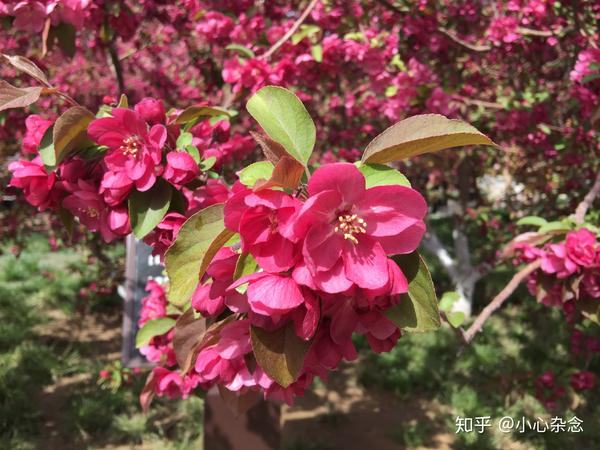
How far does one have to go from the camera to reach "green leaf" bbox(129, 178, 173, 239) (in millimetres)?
979

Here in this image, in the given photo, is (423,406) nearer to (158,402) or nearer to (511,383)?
(511,383)

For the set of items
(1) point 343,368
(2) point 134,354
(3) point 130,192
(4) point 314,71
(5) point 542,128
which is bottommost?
(1) point 343,368

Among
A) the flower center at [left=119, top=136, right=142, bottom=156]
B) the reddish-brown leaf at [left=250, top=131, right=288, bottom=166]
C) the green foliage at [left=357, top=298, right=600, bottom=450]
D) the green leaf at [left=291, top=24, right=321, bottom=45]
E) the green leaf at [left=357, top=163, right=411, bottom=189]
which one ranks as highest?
the reddish-brown leaf at [left=250, top=131, right=288, bottom=166]

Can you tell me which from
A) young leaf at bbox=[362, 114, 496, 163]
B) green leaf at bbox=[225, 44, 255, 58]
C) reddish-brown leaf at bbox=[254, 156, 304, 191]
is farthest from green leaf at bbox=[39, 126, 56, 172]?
green leaf at bbox=[225, 44, 255, 58]

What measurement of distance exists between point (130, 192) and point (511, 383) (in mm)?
3140

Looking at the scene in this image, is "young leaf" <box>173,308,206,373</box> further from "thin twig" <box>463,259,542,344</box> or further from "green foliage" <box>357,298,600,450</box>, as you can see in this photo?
"green foliage" <box>357,298,600,450</box>

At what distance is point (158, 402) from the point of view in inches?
143

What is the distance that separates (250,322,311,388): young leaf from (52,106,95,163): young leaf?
497 mm

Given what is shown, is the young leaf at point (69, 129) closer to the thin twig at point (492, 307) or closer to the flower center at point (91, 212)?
the flower center at point (91, 212)

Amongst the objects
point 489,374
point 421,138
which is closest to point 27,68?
point 421,138

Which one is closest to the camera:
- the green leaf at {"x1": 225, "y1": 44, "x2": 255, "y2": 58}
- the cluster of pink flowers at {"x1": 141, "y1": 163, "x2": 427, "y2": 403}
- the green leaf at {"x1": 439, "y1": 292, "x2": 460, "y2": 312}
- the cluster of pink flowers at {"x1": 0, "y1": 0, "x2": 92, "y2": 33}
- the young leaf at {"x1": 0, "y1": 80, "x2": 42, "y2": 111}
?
the cluster of pink flowers at {"x1": 141, "y1": 163, "x2": 427, "y2": 403}

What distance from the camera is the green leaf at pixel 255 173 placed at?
2.55ft

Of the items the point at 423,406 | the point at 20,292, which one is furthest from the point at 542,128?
the point at 20,292

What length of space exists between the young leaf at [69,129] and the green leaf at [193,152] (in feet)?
0.67
